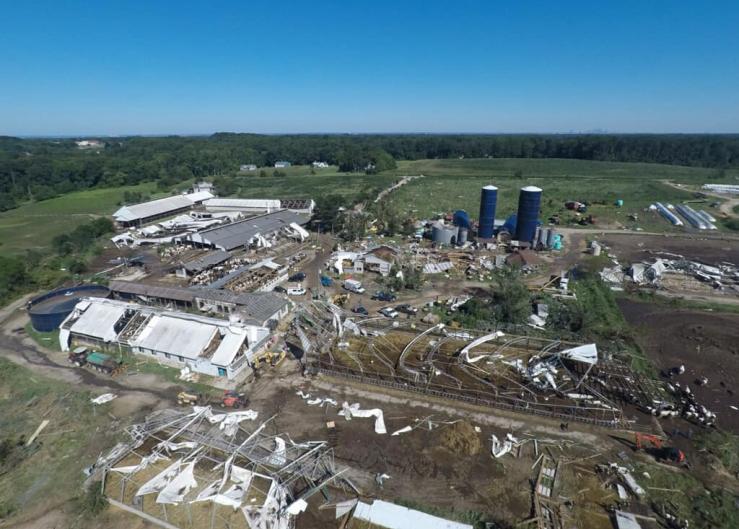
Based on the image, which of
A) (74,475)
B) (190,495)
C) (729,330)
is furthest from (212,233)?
(729,330)

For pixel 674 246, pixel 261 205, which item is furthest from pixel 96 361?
pixel 674 246

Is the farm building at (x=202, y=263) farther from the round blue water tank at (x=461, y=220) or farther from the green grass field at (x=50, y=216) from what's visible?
the round blue water tank at (x=461, y=220)

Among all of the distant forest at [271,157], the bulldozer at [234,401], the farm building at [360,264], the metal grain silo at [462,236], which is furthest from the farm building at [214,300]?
the distant forest at [271,157]

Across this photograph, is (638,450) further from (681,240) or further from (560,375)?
(681,240)

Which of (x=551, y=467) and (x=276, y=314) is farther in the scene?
(x=276, y=314)

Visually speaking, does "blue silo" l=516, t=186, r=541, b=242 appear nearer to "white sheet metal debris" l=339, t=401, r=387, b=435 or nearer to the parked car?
the parked car

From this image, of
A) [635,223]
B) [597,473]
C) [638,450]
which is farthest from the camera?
[635,223]
